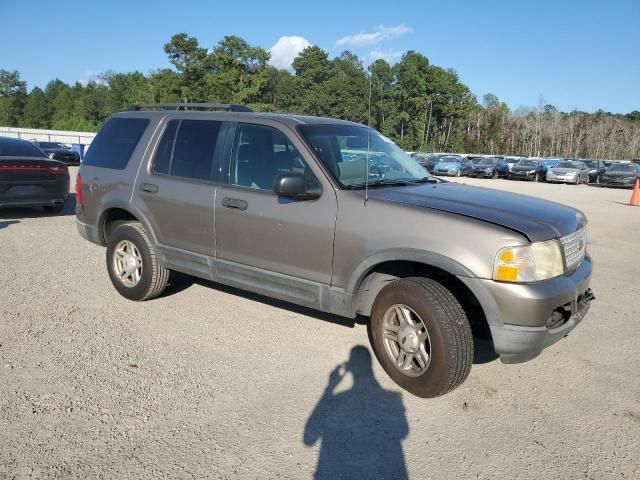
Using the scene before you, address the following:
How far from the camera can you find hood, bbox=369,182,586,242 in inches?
133

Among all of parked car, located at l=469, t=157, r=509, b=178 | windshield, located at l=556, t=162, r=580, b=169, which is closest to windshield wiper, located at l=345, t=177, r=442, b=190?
windshield, located at l=556, t=162, r=580, b=169

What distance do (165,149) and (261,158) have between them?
1240mm

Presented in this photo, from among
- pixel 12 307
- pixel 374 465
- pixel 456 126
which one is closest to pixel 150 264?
pixel 12 307

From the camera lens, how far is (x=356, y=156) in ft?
14.5

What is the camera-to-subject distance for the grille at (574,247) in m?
3.54

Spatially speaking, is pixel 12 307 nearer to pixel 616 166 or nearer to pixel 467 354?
pixel 467 354

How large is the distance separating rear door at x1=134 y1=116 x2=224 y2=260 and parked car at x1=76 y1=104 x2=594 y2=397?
0.01m

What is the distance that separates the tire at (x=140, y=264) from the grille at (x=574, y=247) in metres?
3.67

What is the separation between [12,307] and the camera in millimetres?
5109

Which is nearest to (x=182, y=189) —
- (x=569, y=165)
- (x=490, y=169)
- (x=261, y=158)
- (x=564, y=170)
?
(x=261, y=158)

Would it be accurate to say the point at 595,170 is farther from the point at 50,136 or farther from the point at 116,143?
the point at 50,136

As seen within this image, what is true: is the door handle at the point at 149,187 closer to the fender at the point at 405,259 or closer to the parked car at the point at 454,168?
the fender at the point at 405,259

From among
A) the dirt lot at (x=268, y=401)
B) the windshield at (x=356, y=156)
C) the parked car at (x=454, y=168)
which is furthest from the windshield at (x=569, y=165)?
the windshield at (x=356, y=156)

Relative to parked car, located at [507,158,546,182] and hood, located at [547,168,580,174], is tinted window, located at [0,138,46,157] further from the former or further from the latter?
parked car, located at [507,158,546,182]
